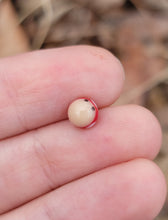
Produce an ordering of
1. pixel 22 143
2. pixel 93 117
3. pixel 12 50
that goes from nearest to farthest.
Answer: pixel 93 117, pixel 22 143, pixel 12 50

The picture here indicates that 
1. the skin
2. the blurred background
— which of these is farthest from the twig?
the skin

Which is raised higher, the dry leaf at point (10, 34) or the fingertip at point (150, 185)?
the dry leaf at point (10, 34)

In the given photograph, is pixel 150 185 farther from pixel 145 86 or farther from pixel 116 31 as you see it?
pixel 116 31

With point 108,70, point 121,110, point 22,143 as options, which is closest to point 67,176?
point 22,143

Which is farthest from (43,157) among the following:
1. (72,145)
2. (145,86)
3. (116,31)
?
(116,31)

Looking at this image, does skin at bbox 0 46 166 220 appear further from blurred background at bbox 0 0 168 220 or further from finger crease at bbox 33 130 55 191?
blurred background at bbox 0 0 168 220

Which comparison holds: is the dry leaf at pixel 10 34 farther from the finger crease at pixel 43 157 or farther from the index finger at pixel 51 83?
the finger crease at pixel 43 157

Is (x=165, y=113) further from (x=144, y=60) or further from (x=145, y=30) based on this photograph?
(x=145, y=30)

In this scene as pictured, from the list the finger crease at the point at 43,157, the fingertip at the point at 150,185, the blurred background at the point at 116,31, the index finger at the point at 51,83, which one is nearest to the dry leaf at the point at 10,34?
the blurred background at the point at 116,31
